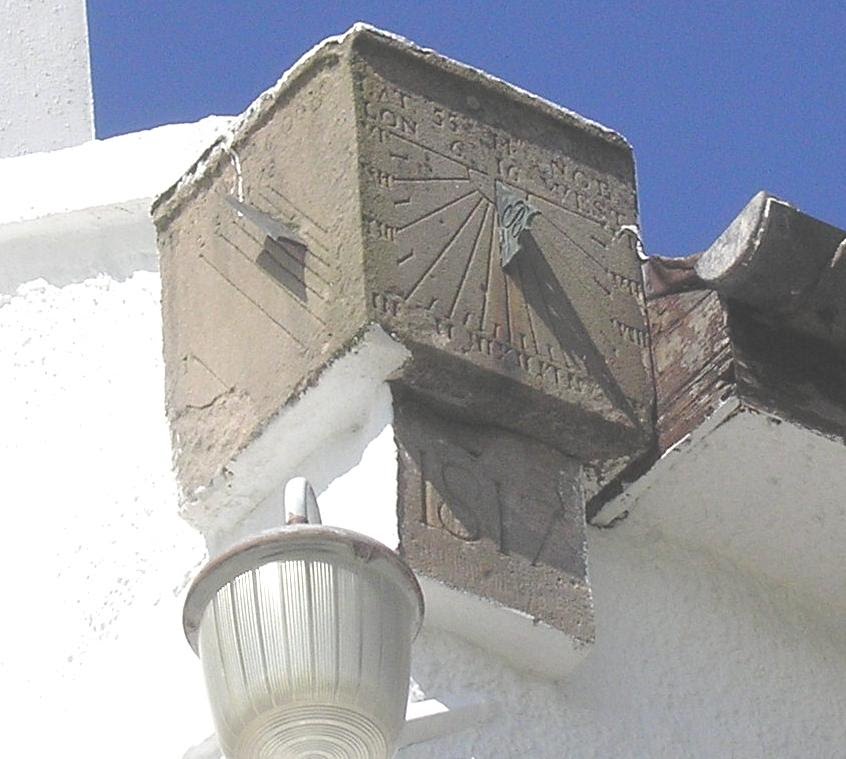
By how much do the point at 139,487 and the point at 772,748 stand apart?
105 centimetres

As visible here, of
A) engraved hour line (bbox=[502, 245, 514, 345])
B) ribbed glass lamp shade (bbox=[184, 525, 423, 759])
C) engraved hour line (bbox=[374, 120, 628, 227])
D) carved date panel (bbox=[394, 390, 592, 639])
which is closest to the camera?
ribbed glass lamp shade (bbox=[184, 525, 423, 759])

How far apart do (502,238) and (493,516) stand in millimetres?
450

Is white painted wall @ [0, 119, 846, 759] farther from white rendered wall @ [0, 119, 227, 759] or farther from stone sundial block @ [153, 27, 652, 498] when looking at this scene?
stone sundial block @ [153, 27, 652, 498]

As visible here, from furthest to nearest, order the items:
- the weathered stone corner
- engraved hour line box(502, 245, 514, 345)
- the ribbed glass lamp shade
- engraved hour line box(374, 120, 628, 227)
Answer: engraved hour line box(374, 120, 628, 227) → engraved hour line box(502, 245, 514, 345) → the weathered stone corner → the ribbed glass lamp shade

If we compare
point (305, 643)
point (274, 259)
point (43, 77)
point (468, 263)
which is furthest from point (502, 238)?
point (43, 77)

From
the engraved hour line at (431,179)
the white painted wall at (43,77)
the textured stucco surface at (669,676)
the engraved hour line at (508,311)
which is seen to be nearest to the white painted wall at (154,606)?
the textured stucco surface at (669,676)

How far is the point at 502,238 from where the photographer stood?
418 cm

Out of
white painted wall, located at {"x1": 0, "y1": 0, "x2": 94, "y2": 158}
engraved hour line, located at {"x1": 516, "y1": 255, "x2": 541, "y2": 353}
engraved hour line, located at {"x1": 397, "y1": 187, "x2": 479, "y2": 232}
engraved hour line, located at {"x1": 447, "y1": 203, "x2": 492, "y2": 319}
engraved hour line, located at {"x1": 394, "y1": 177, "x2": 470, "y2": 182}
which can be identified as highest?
engraved hour line, located at {"x1": 394, "y1": 177, "x2": 470, "y2": 182}

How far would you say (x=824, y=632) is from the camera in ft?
14.6

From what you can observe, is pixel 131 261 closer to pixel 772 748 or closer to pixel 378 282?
pixel 378 282

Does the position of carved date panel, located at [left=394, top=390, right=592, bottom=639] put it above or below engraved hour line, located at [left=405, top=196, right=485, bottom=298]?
below

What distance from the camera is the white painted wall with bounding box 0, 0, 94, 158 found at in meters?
5.86

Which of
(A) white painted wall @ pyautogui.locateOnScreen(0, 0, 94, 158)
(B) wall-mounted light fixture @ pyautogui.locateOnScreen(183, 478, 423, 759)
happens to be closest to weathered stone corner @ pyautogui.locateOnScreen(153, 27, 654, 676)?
(B) wall-mounted light fixture @ pyautogui.locateOnScreen(183, 478, 423, 759)

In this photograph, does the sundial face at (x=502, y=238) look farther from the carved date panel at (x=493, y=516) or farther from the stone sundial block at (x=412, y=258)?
the carved date panel at (x=493, y=516)
